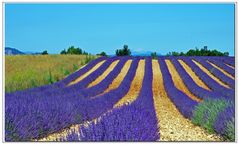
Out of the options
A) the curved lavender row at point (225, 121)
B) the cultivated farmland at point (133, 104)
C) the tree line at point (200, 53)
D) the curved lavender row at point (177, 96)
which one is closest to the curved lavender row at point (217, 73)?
the cultivated farmland at point (133, 104)

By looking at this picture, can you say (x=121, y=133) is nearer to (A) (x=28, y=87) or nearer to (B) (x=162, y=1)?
(B) (x=162, y=1)

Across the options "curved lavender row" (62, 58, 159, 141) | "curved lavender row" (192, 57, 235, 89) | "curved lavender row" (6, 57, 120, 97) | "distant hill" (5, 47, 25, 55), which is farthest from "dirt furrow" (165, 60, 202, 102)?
"distant hill" (5, 47, 25, 55)

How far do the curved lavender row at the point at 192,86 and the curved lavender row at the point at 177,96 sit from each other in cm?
11

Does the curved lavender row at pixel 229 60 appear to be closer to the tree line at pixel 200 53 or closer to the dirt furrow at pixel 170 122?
the tree line at pixel 200 53

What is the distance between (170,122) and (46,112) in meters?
1.56

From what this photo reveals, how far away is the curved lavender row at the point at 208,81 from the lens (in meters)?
9.48

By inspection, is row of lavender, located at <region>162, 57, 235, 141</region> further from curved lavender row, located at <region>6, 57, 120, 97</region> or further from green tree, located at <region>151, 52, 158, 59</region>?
curved lavender row, located at <region>6, 57, 120, 97</region>

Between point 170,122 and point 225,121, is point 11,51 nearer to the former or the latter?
point 170,122

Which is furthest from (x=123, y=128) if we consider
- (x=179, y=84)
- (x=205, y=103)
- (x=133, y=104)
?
(x=179, y=84)

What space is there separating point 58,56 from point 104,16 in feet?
2.64

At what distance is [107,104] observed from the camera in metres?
10.8

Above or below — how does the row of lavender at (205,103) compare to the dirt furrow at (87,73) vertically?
below

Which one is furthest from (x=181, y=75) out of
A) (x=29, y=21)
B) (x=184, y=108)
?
(x=29, y=21)

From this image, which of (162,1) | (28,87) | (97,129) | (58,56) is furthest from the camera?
(28,87)
